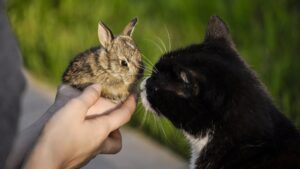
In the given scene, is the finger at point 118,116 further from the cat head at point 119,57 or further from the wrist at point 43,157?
the wrist at point 43,157

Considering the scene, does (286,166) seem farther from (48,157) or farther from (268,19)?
(268,19)

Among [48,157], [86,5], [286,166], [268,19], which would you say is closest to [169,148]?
[268,19]

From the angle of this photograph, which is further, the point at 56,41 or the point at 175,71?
the point at 56,41

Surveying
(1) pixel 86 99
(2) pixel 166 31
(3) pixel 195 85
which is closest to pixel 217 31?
(3) pixel 195 85

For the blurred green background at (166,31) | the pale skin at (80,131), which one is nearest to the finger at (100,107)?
the pale skin at (80,131)

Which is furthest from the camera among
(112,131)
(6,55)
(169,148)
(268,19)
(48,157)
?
(268,19)

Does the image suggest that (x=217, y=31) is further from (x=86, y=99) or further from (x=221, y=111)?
(x=86, y=99)

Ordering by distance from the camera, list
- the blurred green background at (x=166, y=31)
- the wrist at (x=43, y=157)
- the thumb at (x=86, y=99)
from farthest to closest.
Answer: the blurred green background at (x=166, y=31) → the thumb at (x=86, y=99) → the wrist at (x=43, y=157)
